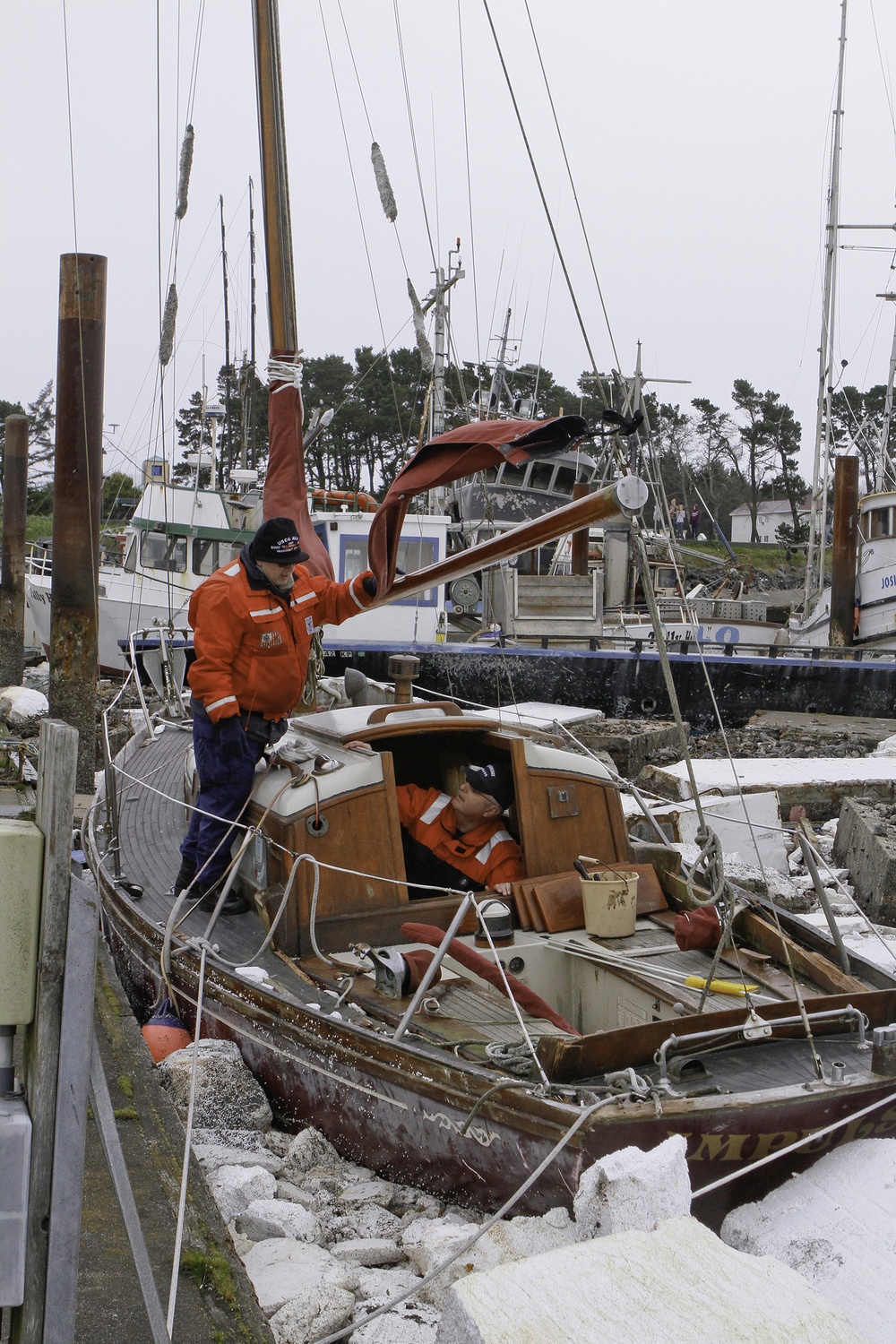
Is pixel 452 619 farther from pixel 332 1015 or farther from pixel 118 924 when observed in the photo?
pixel 332 1015

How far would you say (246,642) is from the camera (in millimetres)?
5387

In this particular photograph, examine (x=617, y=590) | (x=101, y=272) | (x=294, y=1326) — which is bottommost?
(x=294, y=1326)

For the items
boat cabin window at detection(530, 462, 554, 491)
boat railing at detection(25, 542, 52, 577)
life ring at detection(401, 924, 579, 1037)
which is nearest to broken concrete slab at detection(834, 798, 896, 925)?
life ring at detection(401, 924, 579, 1037)

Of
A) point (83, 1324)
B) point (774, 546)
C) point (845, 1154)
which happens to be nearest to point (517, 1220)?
point (845, 1154)

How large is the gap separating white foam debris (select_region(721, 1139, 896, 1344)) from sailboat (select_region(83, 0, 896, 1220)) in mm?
82

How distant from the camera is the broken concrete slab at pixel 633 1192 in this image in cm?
283

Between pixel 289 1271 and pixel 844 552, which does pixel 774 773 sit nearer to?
pixel 289 1271

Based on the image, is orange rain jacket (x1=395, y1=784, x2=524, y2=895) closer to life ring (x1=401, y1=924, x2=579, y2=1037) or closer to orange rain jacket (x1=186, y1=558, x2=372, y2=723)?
orange rain jacket (x1=186, y1=558, x2=372, y2=723)

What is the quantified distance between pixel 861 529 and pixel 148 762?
16.0 metres

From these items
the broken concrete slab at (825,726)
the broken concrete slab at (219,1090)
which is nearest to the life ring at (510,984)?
the broken concrete slab at (219,1090)

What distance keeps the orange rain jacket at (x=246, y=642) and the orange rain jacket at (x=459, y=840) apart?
0.80 meters

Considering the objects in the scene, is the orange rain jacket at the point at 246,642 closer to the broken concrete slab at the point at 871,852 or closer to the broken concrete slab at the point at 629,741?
the broken concrete slab at the point at 871,852

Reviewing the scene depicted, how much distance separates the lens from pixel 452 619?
2045 centimetres

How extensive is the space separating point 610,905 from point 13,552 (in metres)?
15.0
